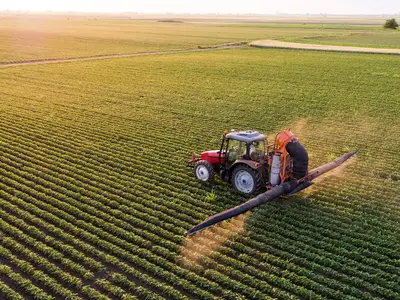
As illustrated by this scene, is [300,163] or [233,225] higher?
[300,163]

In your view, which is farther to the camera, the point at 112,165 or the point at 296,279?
the point at 112,165

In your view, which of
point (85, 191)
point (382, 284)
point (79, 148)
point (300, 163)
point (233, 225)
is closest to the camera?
point (382, 284)

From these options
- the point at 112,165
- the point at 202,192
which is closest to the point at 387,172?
the point at 202,192

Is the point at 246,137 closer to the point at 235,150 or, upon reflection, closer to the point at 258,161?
the point at 235,150

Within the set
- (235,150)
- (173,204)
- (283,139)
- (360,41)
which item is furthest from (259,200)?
(360,41)

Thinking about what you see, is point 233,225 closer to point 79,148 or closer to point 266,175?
point 266,175

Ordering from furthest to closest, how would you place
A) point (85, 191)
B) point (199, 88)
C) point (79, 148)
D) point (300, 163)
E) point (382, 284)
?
1. point (199, 88)
2. point (79, 148)
3. point (85, 191)
4. point (300, 163)
5. point (382, 284)

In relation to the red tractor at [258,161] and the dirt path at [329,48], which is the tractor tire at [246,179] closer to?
the red tractor at [258,161]
